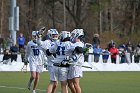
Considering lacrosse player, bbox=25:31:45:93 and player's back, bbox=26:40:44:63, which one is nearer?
lacrosse player, bbox=25:31:45:93

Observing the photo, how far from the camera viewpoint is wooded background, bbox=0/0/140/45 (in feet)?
233

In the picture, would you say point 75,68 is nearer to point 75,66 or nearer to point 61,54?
point 75,66

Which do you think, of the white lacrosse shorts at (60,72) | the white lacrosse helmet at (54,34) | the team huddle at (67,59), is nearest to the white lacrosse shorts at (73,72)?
the team huddle at (67,59)

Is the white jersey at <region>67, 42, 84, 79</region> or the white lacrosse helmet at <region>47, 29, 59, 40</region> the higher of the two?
the white lacrosse helmet at <region>47, 29, 59, 40</region>

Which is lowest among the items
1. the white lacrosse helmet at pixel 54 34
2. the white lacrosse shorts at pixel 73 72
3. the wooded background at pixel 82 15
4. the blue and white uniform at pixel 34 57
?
the white lacrosse shorts at pixel 73 72

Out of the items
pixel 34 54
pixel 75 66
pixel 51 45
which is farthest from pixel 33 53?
pixel 75 66

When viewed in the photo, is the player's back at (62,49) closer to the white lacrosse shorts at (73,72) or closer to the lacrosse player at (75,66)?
the lacrosse player at (75,66)

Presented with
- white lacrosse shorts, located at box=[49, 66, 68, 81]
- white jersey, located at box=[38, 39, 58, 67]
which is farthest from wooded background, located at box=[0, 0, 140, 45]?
white lacrosse shorts, located at box=[49, 66, 68, 81]

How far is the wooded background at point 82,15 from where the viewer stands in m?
71.1

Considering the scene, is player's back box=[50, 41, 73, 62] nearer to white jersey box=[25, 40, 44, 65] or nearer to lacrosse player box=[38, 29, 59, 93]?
lacrosse player box=[38, 29, 59, 93]

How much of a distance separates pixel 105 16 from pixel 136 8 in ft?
24.0

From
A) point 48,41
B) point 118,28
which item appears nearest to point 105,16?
point 118,28

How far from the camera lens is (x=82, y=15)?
244 feet

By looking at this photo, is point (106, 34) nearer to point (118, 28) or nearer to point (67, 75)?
point (118, 28)
